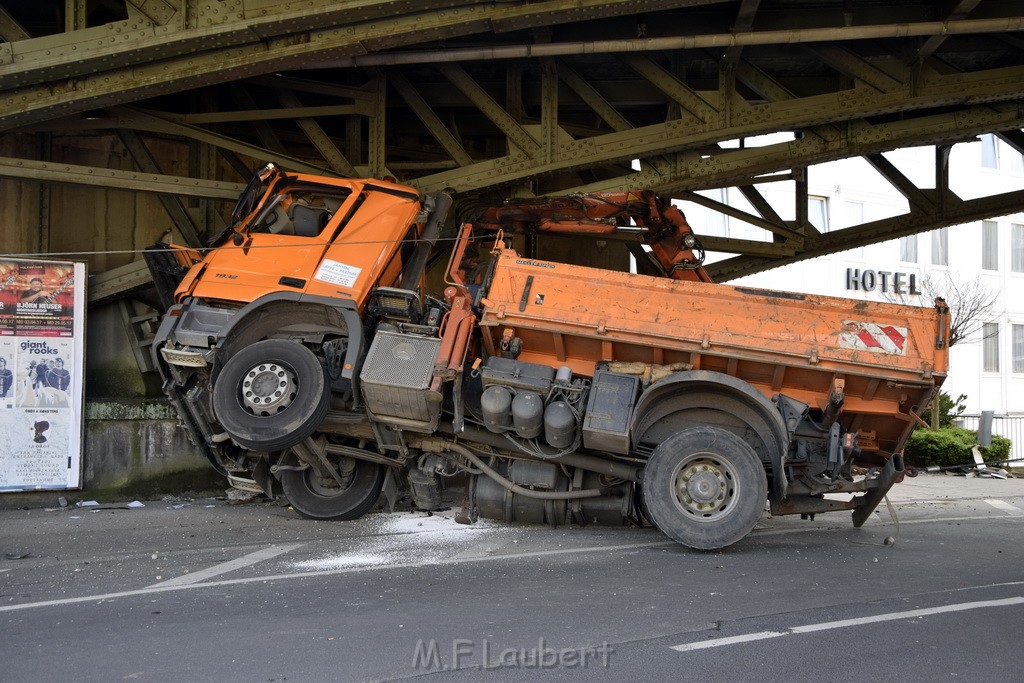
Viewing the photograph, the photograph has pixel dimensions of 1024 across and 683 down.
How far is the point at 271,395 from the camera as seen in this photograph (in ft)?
27.4

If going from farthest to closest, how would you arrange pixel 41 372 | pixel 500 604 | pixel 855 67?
pixel 855 67, pixel 41 372, pixel 500 604

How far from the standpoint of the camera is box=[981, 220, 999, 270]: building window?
3008 centimetres

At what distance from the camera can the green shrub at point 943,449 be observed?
1839cm

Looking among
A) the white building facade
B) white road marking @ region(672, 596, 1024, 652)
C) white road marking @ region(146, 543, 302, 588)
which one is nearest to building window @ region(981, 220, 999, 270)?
the white building facade

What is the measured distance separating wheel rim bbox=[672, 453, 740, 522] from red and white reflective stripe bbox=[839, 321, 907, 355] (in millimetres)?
1436

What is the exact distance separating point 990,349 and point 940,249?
3841 millimetres

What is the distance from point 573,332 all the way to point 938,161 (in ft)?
30.3

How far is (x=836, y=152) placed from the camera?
1285cm

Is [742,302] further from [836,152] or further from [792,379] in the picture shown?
[836,152]

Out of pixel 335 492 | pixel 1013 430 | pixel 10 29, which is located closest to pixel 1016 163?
pixel 1013 430

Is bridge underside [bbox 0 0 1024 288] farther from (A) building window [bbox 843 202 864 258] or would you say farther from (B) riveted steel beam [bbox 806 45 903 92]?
(A) building window [bbox 843 202 864 258]

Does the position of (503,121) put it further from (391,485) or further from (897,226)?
(897,226)

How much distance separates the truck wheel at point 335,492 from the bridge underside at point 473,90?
12.4ft

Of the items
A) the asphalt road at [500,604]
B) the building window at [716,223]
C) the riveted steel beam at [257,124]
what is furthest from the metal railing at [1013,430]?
the riveted steel beam at [257,124]
